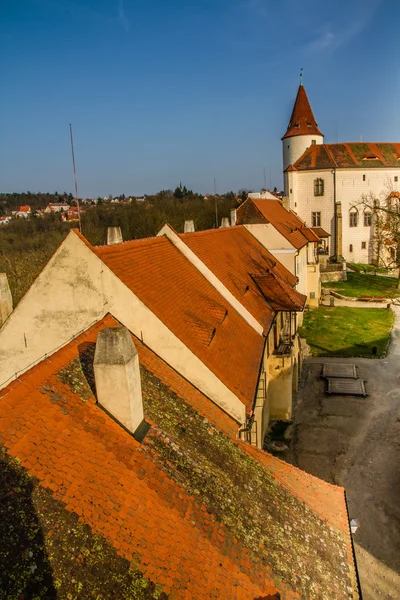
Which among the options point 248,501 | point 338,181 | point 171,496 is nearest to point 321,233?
point 338,181

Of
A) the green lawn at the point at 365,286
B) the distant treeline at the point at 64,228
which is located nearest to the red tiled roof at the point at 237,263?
the distant treeline at the point at 64,228

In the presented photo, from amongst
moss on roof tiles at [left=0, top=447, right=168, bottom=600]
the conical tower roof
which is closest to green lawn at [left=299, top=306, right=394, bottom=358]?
moss on roof tiles at [left=0, top=447, right=168, bottom=600]

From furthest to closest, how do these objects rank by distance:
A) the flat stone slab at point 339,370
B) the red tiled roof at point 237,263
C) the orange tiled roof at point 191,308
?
the flat stone slab at point 339,370 < the red tiled roof at point 237,263 < the orange tiled roof at point 191,308

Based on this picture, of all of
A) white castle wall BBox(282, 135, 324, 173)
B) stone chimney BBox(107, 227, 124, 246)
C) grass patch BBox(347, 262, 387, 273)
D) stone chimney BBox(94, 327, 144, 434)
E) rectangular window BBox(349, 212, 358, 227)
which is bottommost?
grass patch BBox(347, 262, 387, 273)

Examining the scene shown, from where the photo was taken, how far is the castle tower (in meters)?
55.5

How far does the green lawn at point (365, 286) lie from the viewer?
4288cm

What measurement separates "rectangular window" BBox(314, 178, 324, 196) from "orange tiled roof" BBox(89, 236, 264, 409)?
1737 inches

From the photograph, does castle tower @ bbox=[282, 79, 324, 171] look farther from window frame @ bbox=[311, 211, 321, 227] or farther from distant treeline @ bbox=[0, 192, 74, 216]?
distant treeline @ bbox=[0, 192, 74, 216]

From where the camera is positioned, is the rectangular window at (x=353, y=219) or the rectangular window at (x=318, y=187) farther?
the rectangular window at (x=353, y=219)

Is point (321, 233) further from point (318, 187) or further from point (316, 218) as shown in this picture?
point (318, 187)

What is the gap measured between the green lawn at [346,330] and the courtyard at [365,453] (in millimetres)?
2957

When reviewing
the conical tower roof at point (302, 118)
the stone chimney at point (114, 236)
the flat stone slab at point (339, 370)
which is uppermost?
the conical tower roof at point (302, 118)

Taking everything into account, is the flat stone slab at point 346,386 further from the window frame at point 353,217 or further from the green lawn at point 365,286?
the window frame at point 353,217

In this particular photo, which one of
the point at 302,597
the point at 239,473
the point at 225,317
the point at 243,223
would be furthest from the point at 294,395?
the point at 302,597
